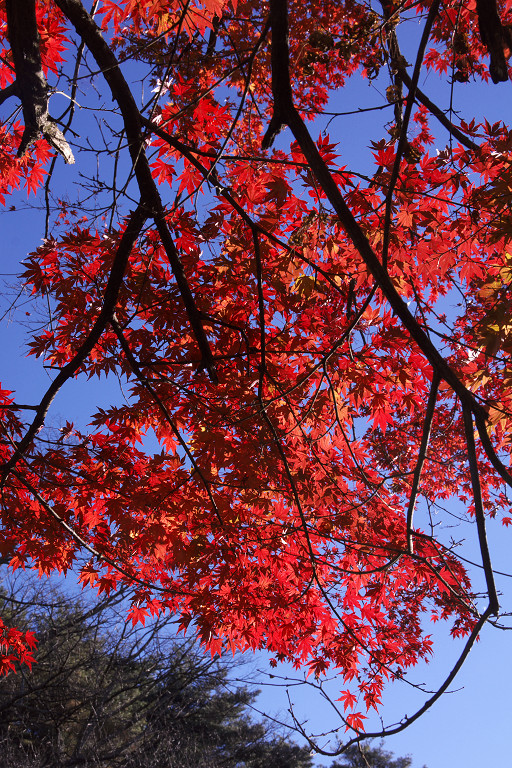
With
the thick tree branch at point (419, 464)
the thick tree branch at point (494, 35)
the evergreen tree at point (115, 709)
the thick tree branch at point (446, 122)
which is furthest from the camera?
the evergreen tree at point (115, 709)

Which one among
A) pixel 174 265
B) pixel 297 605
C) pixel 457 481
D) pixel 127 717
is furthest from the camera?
pixel 127 717

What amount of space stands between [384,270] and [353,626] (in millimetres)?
3591

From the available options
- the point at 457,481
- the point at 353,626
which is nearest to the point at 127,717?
the point at 457,481

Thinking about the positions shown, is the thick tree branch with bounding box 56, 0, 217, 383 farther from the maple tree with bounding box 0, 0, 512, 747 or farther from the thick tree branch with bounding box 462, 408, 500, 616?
the thick tree branch with bounding box 462, 408, 500, 616

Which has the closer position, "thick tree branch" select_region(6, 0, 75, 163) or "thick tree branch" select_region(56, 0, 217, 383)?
"thick tree branch" select_region(6, 0, 75, 163)

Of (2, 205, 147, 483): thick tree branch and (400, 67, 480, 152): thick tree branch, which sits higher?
(400, 67, 480, 152): thick tree branch

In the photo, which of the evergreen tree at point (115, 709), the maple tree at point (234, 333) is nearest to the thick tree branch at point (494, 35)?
the maple tree at point (234, 333)

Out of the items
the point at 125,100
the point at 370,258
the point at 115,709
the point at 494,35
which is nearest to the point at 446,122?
the point at 494,35

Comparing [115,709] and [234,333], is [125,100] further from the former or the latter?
[115,709]

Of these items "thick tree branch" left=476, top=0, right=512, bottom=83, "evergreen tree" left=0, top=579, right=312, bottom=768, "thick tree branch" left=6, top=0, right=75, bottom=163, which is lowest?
"evergreen tree" left=0, top=579, right=312, bottom=768

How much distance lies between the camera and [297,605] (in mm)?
4512

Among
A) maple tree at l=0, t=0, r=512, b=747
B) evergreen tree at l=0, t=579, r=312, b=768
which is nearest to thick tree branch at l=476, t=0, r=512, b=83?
maple tree at l=0, t=0, r=512, b=747

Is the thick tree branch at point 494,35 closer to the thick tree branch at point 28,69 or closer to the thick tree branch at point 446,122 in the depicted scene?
the thick tree branch at point 446,122

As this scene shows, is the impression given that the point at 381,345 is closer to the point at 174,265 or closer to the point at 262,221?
the point at 262,221
